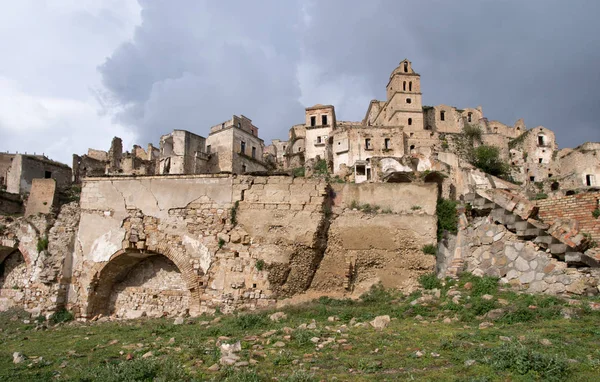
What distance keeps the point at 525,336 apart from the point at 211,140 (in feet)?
152

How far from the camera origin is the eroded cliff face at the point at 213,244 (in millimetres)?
11500

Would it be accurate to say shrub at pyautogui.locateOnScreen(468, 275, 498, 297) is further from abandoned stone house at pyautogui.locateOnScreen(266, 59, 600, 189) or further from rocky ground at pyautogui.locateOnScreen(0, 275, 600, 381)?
abandoned stone house at pyautogui.locateOnScreen(266, 59, 600, 189)

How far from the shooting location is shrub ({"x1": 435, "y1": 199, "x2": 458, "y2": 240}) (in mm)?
11914

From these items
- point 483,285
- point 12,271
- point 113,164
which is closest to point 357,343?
point 483,285

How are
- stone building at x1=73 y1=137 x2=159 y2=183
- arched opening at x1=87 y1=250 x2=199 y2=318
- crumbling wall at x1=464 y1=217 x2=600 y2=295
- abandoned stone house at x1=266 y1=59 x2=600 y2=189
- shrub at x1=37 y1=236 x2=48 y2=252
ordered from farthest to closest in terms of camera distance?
1. stone building at x1=73 y1=137 x2=159 y2=183
2. abandoned stone house at x1=266 y1=59 x2=600 y2=189
3. shrub at x1=37 y1=236 x2=48 y2=252
4. arched opening at x1=87 y1=250 x2=199 y2=318
5. crumbling wall at x1=464 y1=217 x2=600 y2=295

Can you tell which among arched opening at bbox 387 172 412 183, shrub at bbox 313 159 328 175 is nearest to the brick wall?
arched opening at bbox 387 172 412 183

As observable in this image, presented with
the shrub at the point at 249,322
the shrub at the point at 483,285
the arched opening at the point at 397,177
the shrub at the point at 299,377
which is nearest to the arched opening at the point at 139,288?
the shrub at the point at 249,322

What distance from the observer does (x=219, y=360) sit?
21.3 feet

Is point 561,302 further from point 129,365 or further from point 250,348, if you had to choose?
point 129,365

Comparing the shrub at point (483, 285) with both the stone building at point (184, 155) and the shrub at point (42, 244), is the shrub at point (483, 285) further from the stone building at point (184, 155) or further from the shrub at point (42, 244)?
the stone building at point (184, 155)

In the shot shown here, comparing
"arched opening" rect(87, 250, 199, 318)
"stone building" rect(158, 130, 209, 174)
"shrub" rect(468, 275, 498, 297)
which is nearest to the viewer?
"shrub" rect(468, 275, 498, 297)

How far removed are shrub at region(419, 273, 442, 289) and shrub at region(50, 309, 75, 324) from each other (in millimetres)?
10214

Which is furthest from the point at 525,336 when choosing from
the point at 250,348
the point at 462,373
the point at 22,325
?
the point at 22,325

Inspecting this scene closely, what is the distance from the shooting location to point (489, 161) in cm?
5291
